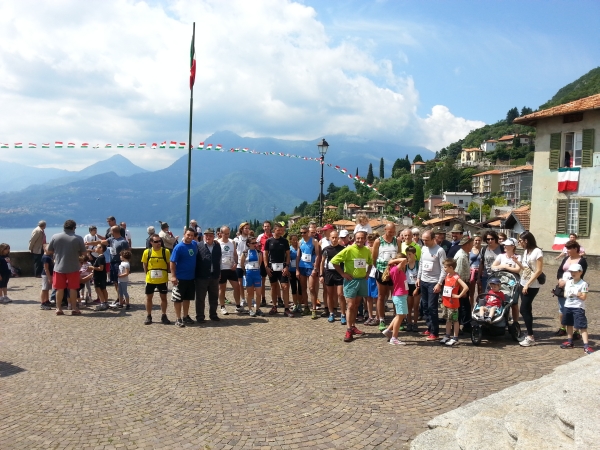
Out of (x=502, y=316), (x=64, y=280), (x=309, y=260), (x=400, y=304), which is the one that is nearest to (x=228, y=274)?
(x=309, y=260)

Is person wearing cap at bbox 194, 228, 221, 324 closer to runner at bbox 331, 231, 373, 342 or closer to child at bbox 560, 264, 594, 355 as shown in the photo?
runner at bbox 331, 231, 373, 342

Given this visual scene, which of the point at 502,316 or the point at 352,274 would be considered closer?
the point at 502,316

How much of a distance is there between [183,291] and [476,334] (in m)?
5.12

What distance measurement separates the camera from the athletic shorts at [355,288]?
799 cm

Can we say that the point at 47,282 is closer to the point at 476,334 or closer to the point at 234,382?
the point at 234,382

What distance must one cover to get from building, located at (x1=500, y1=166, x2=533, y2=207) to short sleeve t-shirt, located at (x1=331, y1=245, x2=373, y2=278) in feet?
295

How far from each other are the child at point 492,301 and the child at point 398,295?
48.1 inches

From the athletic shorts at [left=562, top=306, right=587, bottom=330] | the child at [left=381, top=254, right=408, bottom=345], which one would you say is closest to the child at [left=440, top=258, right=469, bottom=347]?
the child at [left=381, top=254, right=408, bottom=345]

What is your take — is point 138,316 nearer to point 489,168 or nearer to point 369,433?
point 369,433

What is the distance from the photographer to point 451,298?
7.44m

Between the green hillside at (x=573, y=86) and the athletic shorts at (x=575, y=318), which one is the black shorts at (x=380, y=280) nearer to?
the athletic shorts at (x=575, y=318)

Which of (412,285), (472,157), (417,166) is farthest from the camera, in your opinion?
(417,166)

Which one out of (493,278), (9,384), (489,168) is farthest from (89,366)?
(489,168)

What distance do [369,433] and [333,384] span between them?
124 cm
